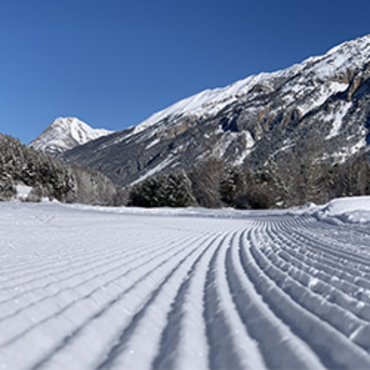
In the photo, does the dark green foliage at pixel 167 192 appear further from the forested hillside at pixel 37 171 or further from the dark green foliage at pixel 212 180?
the forested hillside at pixel 37 171

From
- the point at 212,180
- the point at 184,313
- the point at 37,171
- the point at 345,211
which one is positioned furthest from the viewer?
the point at 37,171

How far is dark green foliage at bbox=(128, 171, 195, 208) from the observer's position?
42812mm

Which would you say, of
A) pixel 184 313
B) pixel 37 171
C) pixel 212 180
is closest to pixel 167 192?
pixel 212 180

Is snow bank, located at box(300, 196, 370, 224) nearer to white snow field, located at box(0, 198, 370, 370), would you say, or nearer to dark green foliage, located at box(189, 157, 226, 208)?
white snow field, located at box(0, 198, 370, 370)

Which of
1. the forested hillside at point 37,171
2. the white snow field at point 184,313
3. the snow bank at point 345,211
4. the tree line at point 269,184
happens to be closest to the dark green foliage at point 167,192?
the tree line at point 269,184

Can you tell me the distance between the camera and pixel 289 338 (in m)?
1.83

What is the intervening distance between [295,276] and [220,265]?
1.45 m

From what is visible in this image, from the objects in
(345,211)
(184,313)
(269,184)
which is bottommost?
(184,313)

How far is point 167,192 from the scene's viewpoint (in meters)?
44.0

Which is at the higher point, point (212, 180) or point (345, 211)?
point (212, 180)

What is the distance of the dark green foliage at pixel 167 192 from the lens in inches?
1686

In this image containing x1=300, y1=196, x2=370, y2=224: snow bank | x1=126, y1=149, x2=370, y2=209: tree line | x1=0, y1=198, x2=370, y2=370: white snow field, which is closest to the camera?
x1=0, y1=198, x2=370, y2=370: white snow field

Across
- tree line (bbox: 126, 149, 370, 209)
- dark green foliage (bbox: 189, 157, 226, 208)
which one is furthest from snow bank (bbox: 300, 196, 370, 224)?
dark green foliage (bbox: 189, 157, 226, 208)

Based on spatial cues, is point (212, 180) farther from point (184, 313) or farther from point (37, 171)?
point (184, 313)
